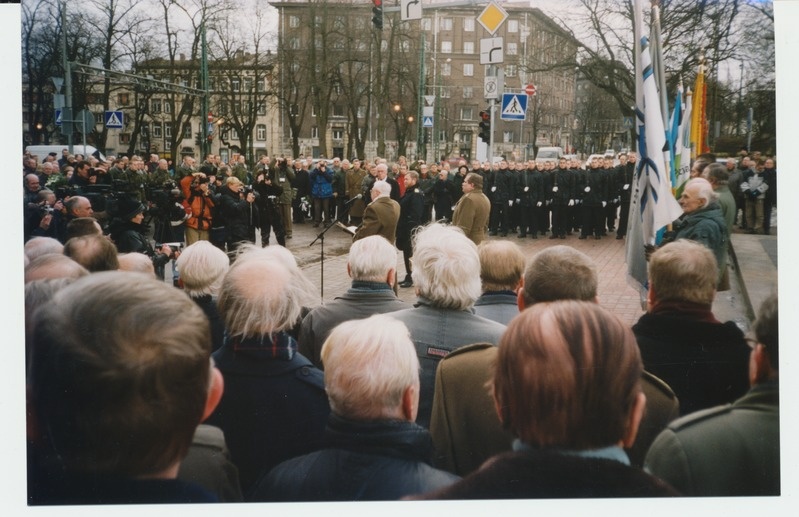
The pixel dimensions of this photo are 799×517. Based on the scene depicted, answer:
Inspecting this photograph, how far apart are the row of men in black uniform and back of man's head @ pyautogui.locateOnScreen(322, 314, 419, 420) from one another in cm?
1473

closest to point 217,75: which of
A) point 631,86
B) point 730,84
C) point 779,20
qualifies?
point 631,86

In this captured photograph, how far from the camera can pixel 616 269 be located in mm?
11883

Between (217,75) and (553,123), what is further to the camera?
(553,123)

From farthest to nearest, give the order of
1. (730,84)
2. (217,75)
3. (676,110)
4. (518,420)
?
(217,75), (730,84), (676,110), (518,420)

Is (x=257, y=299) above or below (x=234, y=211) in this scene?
below

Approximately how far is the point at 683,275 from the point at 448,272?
0.97 metres

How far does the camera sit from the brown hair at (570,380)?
1788mm

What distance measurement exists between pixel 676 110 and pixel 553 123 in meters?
64.3

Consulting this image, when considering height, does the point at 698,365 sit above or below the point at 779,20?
below

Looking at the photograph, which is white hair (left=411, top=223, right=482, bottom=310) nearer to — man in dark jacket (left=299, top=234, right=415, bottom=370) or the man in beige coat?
man in dark jacket (left=299, top=234, right=415, bottom=370)

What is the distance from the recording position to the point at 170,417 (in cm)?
171

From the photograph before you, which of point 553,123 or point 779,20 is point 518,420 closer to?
point 779,20

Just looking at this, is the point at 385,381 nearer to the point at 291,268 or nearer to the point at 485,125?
the point at 291,268

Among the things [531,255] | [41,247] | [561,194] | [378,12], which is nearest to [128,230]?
[41,247]
